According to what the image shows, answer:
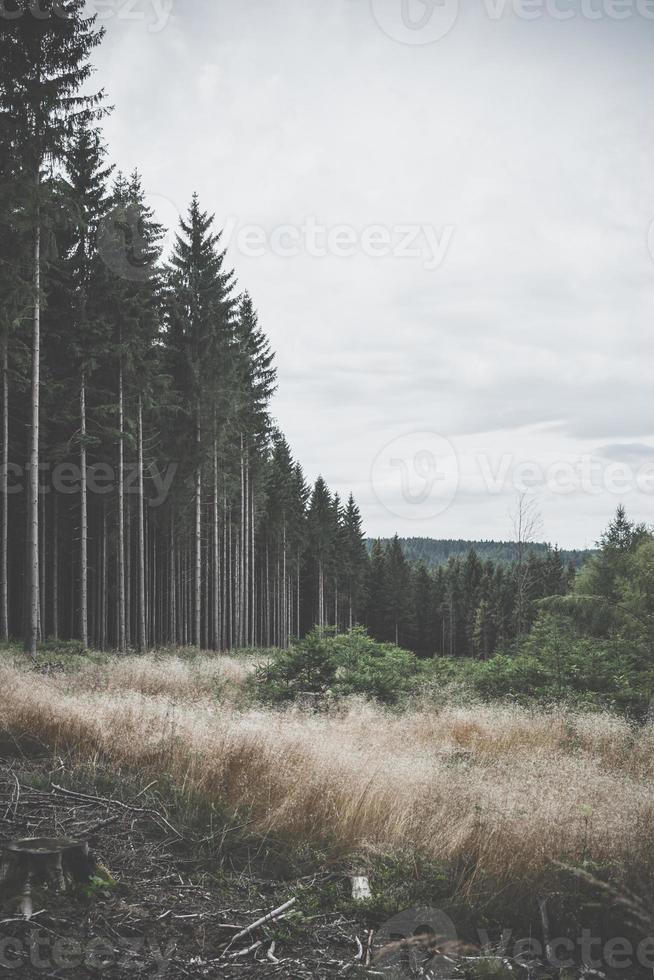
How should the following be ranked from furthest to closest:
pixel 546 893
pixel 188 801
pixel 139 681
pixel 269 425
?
pixel 269 425, pixel 139 681, pixel 188 801, pixel 546 893

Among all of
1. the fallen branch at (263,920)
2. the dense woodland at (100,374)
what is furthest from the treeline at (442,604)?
the fallen branch at (263,920)

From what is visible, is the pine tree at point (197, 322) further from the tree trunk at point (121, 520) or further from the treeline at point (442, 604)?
the treeline at point (442, 604)

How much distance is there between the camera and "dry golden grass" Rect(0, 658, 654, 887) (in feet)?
14.6

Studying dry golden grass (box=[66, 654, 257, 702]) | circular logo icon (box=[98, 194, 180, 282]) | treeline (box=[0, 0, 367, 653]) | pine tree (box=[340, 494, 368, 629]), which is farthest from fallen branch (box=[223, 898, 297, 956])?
pine tree (box=[340, 494, 368, 629])

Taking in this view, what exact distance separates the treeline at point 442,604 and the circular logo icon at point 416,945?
58163mm

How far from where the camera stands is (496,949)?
347 cm

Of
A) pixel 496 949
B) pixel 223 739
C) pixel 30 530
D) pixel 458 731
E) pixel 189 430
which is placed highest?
pixel 189 430

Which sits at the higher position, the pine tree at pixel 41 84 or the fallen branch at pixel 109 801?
the pine tree at pixel 41 84

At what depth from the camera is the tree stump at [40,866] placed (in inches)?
131

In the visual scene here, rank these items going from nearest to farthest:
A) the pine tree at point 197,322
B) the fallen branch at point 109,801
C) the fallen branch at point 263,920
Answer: the fallen branch at point 263,920, the fallen branch at point 109,801, the pine tree at point 197,322

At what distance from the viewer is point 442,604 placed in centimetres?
7419

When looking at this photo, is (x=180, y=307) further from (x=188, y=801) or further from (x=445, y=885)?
(x=445, y=885)

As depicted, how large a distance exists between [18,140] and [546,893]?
1547 cm

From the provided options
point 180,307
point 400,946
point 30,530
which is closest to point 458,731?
point 400,946
